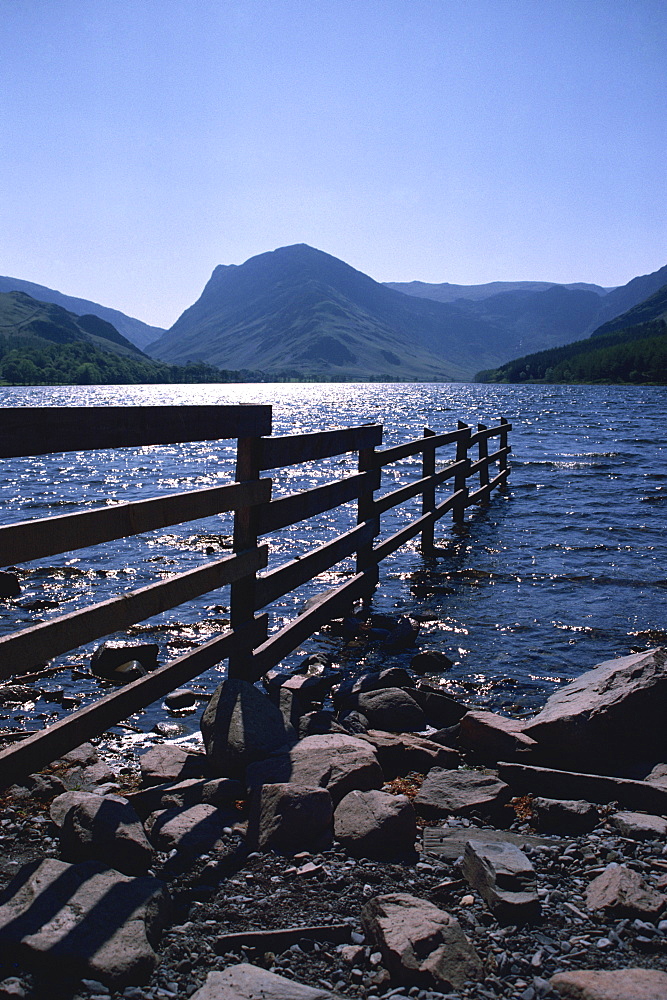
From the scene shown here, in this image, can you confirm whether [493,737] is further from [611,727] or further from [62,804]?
[62,804]

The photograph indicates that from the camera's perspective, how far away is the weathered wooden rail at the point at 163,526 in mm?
3781

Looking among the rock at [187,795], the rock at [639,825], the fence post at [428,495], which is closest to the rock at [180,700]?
the rock at [187,795]

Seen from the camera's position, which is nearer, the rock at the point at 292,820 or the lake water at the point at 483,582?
the rock at the point at 292,820

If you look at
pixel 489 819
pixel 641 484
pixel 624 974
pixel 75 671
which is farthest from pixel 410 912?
pixel 641 484

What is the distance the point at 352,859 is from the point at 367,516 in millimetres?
6249

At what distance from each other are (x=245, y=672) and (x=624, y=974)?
12.7ft

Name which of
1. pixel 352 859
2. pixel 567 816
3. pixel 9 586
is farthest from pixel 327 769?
pixel 9 586

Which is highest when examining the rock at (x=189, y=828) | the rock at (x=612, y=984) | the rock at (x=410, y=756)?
the rock at (x=612, y=984)

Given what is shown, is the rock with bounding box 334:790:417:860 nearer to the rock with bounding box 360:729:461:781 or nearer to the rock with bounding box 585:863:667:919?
the rock with bounding box 585:863:667:919

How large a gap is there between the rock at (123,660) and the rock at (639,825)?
499 centimetres

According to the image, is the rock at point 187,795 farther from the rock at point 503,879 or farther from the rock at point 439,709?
the rock at point 439,709

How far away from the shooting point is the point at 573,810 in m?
4.33

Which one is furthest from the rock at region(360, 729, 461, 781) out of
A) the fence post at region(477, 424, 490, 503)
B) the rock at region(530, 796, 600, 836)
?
the fence post at region(477, 424, 490, 503)

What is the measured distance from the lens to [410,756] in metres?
5.32
